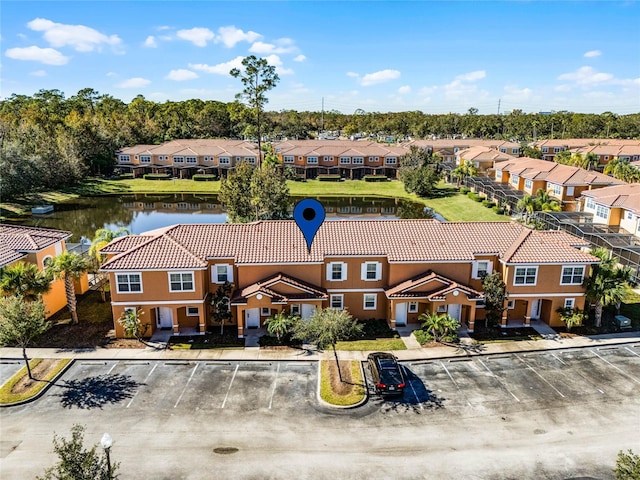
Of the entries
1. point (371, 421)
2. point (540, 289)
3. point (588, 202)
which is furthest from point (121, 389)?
point (588, 202)

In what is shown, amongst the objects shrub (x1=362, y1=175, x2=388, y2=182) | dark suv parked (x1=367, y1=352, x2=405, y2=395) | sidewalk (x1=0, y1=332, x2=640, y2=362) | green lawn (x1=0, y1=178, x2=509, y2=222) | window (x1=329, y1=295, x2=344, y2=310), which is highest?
shrub (x1=362, y1=175, x2=388, y2=182)

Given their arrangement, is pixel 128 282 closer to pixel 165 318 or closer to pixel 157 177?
pixel 165 318

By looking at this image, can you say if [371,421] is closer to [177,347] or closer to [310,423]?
[310,423]

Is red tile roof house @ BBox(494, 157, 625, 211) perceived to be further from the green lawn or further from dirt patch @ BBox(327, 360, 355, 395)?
dirt patch @ BBox(327, 360, 355, 395)

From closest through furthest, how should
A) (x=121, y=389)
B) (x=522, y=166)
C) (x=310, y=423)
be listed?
(x=310, y=423), (x=121, y=389), (x=522, y=166)

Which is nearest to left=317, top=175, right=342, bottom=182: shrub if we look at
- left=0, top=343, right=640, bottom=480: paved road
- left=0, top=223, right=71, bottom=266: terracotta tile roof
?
left=0, top=223, right=71, bottom=266: terracotta tile roof

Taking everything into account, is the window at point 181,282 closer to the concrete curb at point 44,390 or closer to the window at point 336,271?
the concrete curb at point 44,390

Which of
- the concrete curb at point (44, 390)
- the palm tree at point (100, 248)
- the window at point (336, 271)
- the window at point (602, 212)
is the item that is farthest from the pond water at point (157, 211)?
the window at point (336, 271)
